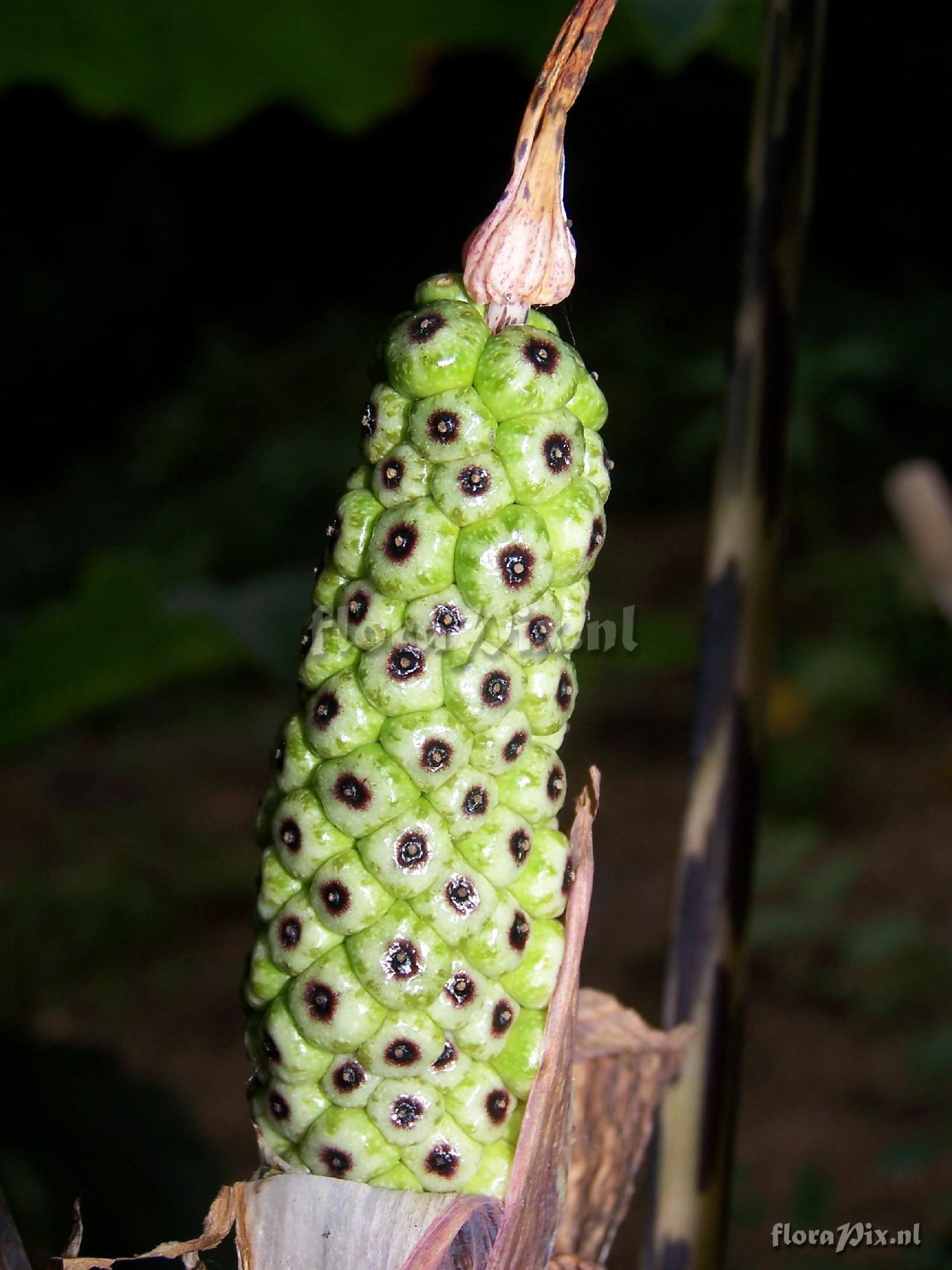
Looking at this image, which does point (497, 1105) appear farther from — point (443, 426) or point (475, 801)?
point (443, 426)

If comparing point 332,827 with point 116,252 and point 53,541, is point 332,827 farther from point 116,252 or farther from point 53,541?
point 116,252

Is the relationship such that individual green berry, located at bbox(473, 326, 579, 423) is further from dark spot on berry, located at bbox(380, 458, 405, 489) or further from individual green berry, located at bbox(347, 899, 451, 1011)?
individual green berry, located at bbox(347, 899, 451, 1011)

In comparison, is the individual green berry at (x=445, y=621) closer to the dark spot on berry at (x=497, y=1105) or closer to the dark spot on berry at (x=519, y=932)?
the dark spot on berry at (x=519, y=932)

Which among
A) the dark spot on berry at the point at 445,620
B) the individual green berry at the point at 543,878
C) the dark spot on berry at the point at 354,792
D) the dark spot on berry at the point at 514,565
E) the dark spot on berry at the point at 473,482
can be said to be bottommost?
the individual green berry at the point at 543,878

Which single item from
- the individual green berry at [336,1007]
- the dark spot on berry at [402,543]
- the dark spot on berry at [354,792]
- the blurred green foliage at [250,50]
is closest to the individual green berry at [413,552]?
the dark spot on berry at [402,543]

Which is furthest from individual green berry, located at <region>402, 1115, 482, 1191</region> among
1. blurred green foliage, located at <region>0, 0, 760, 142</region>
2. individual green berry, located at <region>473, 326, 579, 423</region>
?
blurred green foliage, located at <region>0, 0, 760, 142</region>
